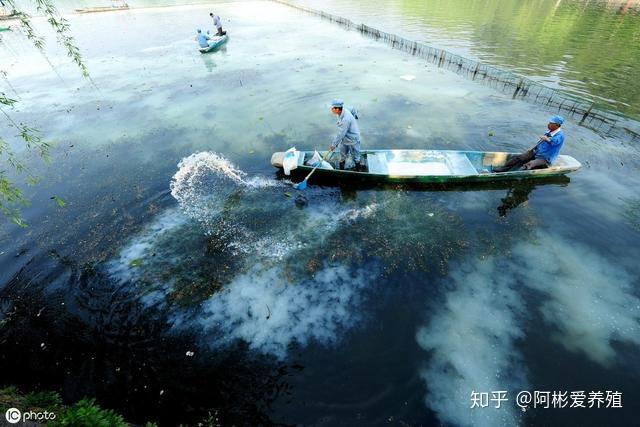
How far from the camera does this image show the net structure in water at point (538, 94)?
1472 cm

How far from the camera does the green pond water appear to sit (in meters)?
6.21

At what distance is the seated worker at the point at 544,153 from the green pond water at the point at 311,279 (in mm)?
897

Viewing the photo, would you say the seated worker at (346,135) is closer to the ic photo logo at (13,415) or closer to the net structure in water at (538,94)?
the ic photo logo at (13,415)

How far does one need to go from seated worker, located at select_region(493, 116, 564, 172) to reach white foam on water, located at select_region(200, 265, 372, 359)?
7.52 metres

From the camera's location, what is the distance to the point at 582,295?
308 inches

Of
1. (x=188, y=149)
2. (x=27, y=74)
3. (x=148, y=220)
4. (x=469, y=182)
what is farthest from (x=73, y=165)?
(x=27, y=74)

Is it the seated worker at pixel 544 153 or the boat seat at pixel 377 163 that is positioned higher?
the seated worker at pixel 544 153

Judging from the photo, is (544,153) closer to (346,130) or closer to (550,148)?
(550,148)

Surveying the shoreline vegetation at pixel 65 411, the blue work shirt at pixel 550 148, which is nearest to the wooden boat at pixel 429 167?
the blue work shirt at pixel 550 148

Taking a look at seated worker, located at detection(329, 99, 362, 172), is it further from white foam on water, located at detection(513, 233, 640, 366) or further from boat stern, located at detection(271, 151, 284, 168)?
white foam on water, located at detection(513, 233, 640, 366)

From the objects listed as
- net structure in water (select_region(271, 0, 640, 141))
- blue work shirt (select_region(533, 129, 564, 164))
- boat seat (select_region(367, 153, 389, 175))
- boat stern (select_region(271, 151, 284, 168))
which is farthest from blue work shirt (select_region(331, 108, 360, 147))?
net structure in water (select_region(271, 0, 640, 141))

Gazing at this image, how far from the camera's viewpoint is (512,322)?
7.24 meters

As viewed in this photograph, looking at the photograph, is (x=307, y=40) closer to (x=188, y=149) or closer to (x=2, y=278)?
(x=188, y=149)

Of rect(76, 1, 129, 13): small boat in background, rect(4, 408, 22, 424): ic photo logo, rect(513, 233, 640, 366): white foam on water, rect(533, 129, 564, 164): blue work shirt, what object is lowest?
rect(513, 233, 640, 366): white foam on water
